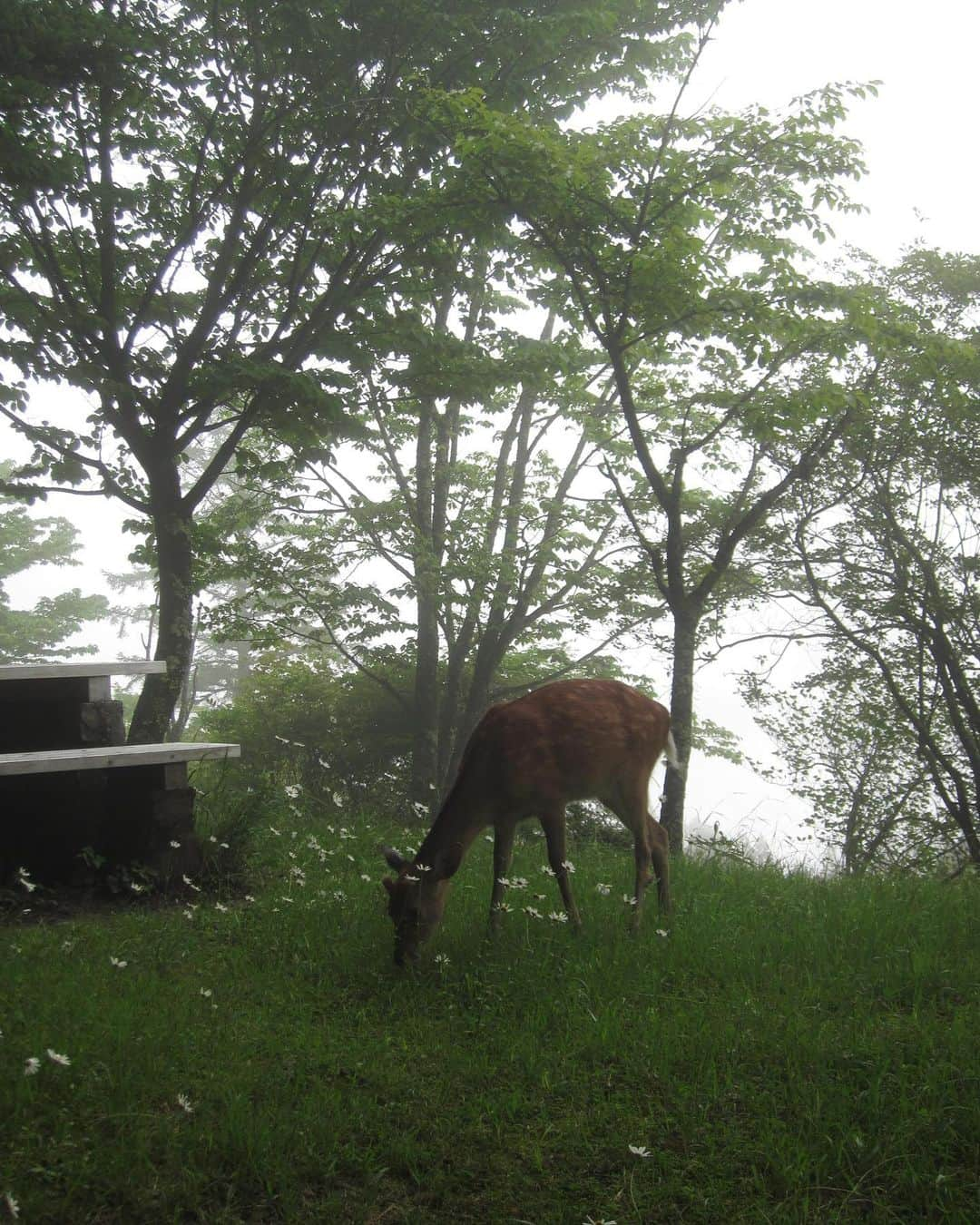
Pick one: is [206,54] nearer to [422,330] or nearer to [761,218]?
[422,330]

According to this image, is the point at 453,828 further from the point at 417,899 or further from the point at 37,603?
the point at 37,603

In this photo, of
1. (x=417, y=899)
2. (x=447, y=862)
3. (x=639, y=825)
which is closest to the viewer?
(x=417, y=899)

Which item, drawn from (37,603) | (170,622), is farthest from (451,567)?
(37,603)

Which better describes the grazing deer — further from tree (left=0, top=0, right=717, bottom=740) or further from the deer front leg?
tree (left=0, top=0, right=717, bottom=740)

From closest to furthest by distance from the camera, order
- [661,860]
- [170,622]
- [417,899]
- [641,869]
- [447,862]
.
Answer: [417,899]
[447,862]
[641,869]
[661,860]
[170,622]

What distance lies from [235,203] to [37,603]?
2211 cm

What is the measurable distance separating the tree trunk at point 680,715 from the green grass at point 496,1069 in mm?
2543

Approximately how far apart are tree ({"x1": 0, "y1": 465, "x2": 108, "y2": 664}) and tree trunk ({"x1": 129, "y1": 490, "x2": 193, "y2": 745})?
19764 millimetres

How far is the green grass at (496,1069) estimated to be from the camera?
9.51 feet

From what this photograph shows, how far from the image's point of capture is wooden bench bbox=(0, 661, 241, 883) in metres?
5.68

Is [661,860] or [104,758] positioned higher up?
[104,758]

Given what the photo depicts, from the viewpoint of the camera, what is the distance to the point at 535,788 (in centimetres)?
523

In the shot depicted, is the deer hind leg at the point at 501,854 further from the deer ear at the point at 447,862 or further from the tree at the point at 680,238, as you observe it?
the tree at the point at 680,238

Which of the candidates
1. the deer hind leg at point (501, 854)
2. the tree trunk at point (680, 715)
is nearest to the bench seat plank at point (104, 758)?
the deer hind leg at point (501, 854)
